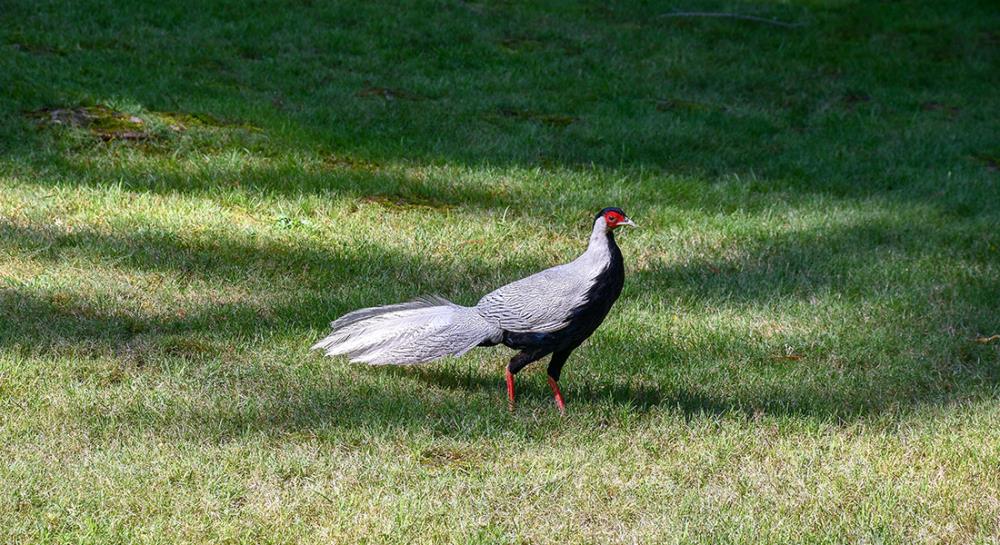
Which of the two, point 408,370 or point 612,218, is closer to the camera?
point 612,218

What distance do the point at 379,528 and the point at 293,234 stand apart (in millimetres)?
4009

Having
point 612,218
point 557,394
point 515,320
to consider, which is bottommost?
point 557,394

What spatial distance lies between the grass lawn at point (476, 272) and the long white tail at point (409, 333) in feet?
0.76

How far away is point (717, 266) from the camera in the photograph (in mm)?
8156

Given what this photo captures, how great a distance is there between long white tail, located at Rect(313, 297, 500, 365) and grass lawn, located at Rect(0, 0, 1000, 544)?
0.23 m

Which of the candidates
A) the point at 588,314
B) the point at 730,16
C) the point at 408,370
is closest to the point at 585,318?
the point at 588,314

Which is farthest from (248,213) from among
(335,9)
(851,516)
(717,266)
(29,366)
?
(335,9)

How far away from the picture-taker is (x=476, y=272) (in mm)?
7797

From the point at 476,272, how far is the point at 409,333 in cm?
218

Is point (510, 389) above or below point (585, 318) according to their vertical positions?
below

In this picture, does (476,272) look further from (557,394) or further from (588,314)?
(588,314)

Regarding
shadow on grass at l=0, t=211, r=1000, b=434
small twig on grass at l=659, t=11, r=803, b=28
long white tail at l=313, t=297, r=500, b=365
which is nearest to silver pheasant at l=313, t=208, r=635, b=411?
long white tail at l=313, t=297, r=500, b=365

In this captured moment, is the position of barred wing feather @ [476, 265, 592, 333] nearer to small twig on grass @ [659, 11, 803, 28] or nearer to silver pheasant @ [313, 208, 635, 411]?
silver pheasant @ [313, 208, 635, 411]

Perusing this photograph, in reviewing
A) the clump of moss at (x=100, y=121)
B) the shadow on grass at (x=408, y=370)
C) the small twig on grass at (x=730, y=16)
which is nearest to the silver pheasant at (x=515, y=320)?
the shadow on grass at (x=408, y=370)
